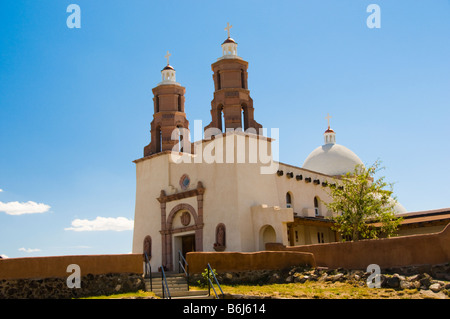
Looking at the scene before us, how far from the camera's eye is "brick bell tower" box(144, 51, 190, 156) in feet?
107

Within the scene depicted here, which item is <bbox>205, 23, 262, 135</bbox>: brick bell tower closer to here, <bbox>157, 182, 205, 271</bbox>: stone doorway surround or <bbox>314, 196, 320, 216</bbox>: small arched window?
<bbox>157, 182, 205, 271</bbox>: stone doorway surround

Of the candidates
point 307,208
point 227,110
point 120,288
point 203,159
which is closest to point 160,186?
point 203,159

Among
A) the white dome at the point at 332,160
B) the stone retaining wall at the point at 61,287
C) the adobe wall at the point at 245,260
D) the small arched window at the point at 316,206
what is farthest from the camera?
the white dome at the point at 332,160

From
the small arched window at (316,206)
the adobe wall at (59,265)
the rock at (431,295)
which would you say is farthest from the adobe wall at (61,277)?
the small arched window at (316,206)

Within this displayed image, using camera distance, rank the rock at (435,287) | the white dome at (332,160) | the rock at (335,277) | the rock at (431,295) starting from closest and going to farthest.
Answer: the rock at (431,295), the rock at (435,287), the rock at (335,277), the white dome at (332,160)

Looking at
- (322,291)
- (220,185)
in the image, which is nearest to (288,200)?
(220,185)

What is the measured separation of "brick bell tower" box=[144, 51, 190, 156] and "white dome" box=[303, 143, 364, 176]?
11349 millimetres

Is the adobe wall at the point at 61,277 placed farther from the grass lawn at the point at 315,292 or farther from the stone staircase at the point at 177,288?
the stone staircase at the point at 177,288

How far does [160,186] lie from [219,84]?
6.91 metres

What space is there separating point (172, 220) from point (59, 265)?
1191 centimetres

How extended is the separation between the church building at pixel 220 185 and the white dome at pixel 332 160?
15.2ft

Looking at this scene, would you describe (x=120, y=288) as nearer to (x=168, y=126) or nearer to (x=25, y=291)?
(x=25, y=291)

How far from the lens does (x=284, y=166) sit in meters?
31.4

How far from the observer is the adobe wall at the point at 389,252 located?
1925cm
